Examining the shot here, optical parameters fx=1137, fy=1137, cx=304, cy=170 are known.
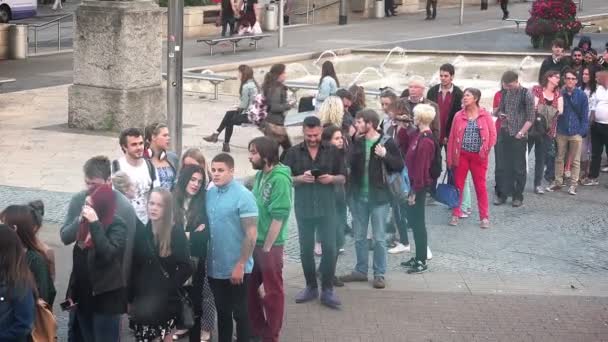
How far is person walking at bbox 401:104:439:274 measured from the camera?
1058 centimetres

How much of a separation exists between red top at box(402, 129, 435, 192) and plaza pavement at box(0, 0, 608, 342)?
0.90 m

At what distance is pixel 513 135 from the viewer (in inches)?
530

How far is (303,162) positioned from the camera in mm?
9539

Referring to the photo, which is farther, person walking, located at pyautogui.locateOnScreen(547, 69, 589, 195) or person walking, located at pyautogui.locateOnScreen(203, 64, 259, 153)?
person walking, located at pyautogui.locateOnScreen(203, 64, 259, 153)

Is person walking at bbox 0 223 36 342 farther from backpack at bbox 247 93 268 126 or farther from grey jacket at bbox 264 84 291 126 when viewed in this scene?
backpack at bbox 247 93 268 126

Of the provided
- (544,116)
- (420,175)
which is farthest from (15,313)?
(544,116)

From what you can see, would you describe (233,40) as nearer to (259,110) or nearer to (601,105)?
(259,110)

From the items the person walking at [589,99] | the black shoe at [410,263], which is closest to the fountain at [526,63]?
the person walking at [589,99]

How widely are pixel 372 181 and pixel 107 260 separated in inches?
132

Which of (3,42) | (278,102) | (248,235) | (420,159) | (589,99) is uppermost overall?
(3,42)

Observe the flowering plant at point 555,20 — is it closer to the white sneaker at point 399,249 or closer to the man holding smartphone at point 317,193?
the white sneaker at point 399,249

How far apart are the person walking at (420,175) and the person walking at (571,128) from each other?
3844mm

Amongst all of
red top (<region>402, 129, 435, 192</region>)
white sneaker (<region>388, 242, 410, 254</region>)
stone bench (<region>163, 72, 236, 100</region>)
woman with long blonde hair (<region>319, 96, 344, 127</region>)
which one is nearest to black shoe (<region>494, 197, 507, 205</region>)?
white sneaker (<region>388, 242, 410, 254</region>)

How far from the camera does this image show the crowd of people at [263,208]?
732cm
